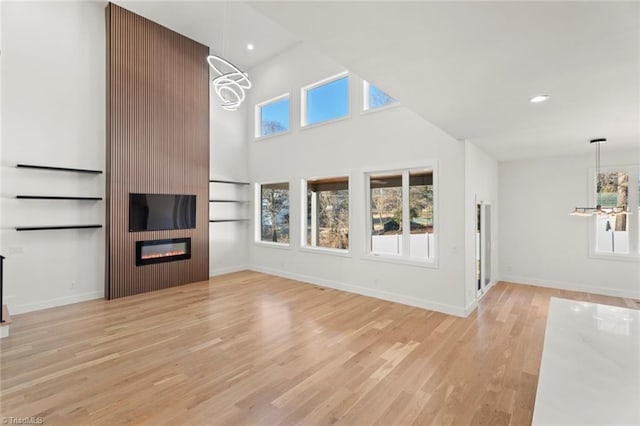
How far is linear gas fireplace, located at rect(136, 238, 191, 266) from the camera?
18.9 feet

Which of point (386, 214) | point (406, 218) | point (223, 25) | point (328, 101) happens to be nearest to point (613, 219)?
point (406, 218)

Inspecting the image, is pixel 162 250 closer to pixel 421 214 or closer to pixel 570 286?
pixel 421 214

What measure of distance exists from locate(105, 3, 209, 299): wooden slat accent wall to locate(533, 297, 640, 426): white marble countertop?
6.37 m

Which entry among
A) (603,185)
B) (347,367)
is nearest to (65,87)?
(347,367)

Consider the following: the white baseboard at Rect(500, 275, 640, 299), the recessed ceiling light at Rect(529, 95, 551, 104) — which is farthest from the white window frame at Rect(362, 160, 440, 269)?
the white baseboard at Rect(500, 275, 640, 299)

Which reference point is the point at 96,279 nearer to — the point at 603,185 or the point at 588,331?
the point at 588,331

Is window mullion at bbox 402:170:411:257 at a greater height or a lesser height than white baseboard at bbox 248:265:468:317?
greater

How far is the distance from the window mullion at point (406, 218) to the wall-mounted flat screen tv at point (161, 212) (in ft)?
15.2

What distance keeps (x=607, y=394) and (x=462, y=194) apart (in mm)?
3730

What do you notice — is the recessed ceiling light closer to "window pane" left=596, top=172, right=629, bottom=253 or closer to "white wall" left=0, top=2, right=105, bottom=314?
"window pane" left=596, top=172, right=629, bottom=253

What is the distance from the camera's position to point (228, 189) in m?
7.60

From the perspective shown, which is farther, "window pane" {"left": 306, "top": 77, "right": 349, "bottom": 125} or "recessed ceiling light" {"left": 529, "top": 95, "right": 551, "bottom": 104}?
"window pane" {"left": 306, "top": 77, "right": 349, "bottom": 125}

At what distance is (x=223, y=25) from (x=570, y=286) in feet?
29.4

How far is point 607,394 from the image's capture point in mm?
1077
